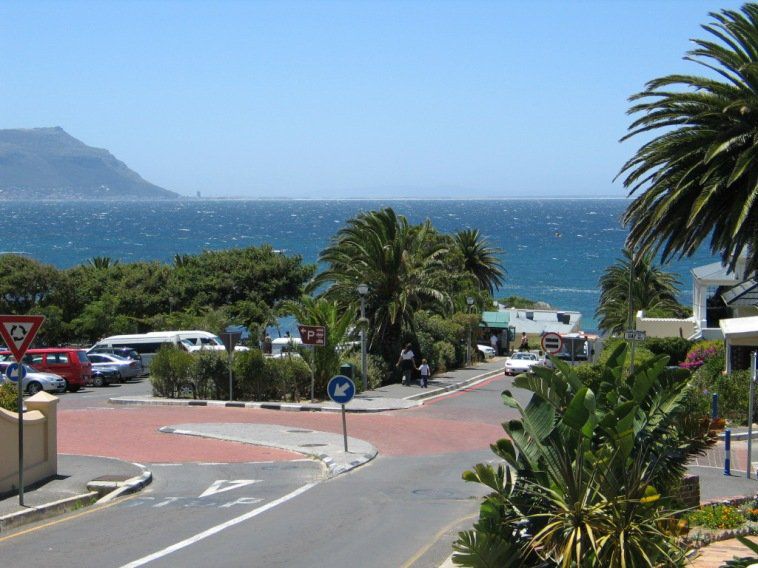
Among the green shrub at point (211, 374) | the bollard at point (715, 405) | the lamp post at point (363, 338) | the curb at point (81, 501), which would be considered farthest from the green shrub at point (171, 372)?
the bollard at point (715, 405)

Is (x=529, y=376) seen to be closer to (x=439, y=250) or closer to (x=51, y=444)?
(x=51, y=444)

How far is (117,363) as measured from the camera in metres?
42.5

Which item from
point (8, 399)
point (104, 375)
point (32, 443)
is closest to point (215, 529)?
point (32, 443)

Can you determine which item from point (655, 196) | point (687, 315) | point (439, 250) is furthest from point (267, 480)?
point (687, 315)

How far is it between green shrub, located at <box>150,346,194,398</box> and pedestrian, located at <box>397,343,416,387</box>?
27.5 ft

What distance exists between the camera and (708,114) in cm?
1602

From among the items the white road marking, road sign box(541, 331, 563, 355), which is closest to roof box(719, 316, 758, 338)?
road sign box(541, 331, 563, 355)

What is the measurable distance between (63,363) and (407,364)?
12884 millimetres

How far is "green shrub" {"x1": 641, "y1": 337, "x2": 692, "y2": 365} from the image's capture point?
135 feet

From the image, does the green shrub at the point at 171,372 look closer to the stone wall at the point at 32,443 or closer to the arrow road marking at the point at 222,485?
the stone wall at the point at 32,443

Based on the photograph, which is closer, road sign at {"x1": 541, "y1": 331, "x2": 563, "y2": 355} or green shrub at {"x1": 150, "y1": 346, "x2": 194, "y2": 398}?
road sign at {"x1": 541, "y1": 331, "x2": 563, "y2": 355}

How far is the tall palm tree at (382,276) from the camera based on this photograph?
39.8 meters

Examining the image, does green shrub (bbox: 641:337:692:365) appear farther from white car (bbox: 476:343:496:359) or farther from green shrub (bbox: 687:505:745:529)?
green shrub (bbox: 687:505:745:529)

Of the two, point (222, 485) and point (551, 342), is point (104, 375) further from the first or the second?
point (222, 485)
